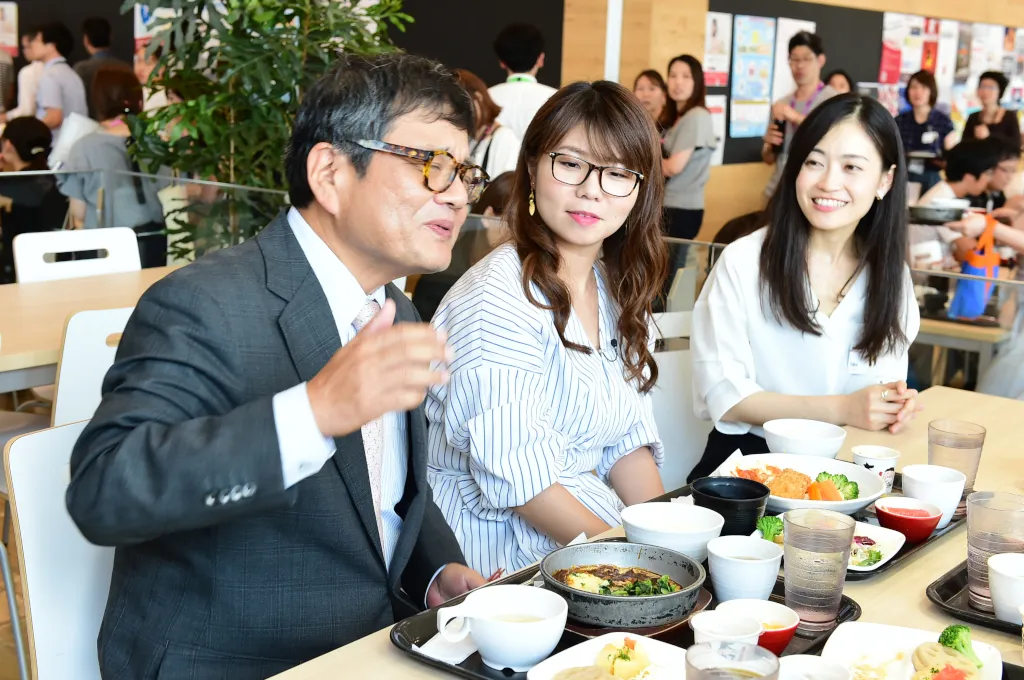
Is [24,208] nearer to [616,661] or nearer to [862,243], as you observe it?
[862,243]

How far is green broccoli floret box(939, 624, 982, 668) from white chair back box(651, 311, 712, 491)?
152 centimetres

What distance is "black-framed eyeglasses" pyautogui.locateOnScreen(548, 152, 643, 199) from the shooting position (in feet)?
6.91

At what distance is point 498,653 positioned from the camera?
1.17m

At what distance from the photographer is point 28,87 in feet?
22.3

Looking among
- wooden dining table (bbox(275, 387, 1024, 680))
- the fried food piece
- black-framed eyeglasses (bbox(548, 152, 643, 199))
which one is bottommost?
wooden dining table (bbox(275, 387, 1024, 680))

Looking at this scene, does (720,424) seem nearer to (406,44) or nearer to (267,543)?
(267,543)

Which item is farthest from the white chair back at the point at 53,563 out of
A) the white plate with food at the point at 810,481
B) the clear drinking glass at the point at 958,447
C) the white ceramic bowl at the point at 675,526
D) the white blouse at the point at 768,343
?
the white blouse at the point at 768,343

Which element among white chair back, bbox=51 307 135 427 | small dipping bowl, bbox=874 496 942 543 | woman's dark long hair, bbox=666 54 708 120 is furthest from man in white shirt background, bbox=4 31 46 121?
small dipping bowl, bbox=874 496 942 543

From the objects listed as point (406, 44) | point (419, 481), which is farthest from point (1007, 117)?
point (419, 481)

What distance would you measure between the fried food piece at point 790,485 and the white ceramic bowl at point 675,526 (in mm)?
210

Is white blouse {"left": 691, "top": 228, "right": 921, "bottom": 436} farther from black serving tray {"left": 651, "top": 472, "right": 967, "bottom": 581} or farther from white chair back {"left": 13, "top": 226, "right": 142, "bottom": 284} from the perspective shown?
white chair back {"left": 13, "top": 226, "right": 142, "bottom": 284}

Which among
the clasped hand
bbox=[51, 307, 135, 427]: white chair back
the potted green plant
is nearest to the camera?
the clasped hand

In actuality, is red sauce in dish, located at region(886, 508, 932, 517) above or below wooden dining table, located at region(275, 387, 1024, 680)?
above

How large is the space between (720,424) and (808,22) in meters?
6.25
